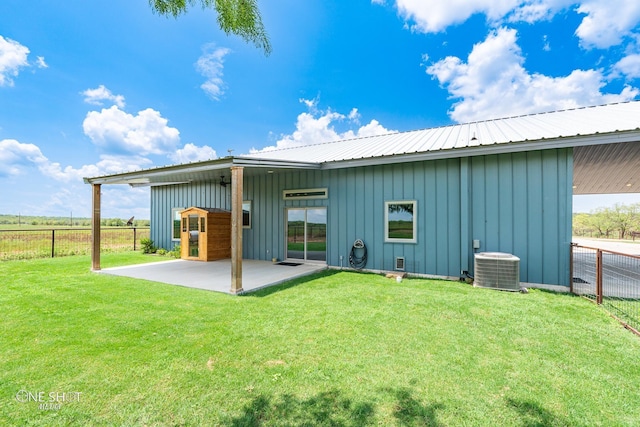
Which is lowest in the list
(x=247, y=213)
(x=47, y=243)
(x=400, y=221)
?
(x=47, y=243)

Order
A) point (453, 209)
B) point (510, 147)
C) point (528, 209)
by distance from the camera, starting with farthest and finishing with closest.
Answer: point (453, 209) → point (528, 209) → point (510, 147)

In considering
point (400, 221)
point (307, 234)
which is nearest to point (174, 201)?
point (307, 234)

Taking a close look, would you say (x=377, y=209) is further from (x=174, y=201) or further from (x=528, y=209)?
(x=174, y=201)

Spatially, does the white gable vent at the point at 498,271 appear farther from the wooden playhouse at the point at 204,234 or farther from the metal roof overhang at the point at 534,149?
the wooden playhouse at the point at 204,234

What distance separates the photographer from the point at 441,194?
6.45m

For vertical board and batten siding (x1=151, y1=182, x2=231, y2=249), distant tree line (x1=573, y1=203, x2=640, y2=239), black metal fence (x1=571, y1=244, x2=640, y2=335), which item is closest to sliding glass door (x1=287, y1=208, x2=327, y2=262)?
vertical board and batten siding (x1=151, y1=182, x2=231, y2=249)

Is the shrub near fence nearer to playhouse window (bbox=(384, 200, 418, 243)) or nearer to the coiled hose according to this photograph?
the coiled hose

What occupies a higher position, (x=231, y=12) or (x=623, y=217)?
(x=231, y=12)

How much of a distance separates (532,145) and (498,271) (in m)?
2.57

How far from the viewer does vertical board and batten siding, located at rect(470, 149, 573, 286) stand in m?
5.35

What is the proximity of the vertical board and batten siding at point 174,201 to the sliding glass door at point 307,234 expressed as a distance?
303cm

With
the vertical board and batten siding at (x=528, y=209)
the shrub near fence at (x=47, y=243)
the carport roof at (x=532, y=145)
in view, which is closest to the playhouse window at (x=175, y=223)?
the shrub near fence at (x=47, y=243)

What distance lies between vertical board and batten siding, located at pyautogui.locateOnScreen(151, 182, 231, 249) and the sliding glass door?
3.03 metres

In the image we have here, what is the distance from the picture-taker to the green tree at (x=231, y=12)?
2.38m
